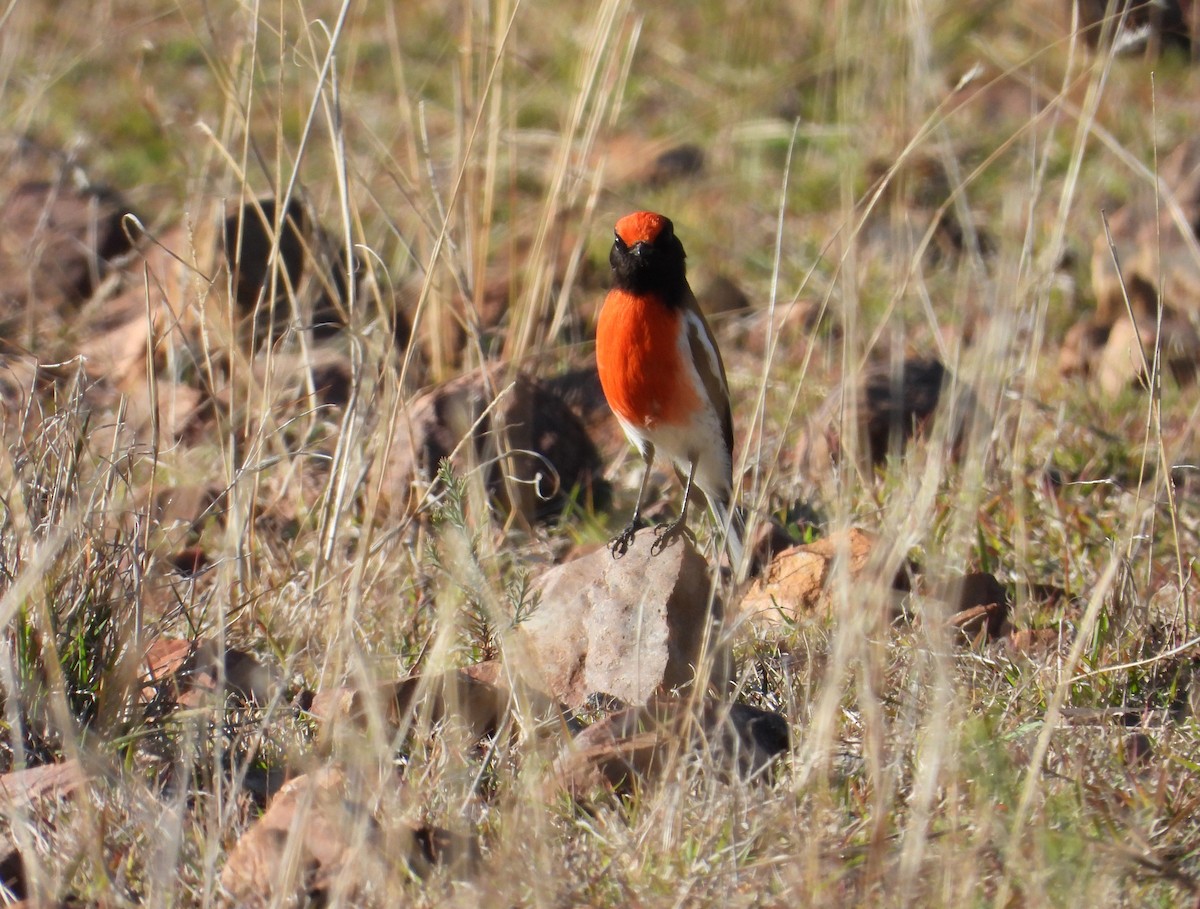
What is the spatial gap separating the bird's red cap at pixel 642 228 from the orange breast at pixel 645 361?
17cm

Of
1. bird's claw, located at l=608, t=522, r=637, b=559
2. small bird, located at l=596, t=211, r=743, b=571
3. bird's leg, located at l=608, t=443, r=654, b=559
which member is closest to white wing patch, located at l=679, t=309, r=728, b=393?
small bird, located at l=596, t=211, r=743, b=571

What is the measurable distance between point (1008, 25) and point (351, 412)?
6.36 m

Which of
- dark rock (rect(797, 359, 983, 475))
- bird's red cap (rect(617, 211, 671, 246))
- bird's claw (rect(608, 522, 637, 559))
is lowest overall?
bird's claw (rect(608, 522, 637, 559))

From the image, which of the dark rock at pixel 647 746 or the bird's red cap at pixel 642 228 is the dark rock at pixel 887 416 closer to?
the bird's red cap at pixel 642 228

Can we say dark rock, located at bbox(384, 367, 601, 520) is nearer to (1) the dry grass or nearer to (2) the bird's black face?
(1) the dry grass

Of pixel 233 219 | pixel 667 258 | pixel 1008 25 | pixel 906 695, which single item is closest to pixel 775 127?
pixel 1008 25

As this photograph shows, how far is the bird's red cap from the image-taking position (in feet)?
14.4

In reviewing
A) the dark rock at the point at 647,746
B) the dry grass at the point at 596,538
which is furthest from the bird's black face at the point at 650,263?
the dark rock at the point at 647,746

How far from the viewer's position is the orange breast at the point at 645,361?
175 inches

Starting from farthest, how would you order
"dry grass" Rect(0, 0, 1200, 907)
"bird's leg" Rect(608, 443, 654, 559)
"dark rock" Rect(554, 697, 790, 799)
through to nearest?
"bird's leg" Rect(608, 443, 654, 559)
"dark rock" Rect(554, 697, 790, 799)
"dry grass" Rect(0, 0, 1200, 907)

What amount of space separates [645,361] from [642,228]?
15.4 inches

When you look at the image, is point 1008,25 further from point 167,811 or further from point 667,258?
point 167,811

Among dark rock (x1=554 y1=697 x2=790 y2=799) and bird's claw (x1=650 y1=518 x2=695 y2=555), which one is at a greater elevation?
bird's claw (x1=650 y1=518 x2=695 y2=555)

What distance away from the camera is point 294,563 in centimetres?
431
